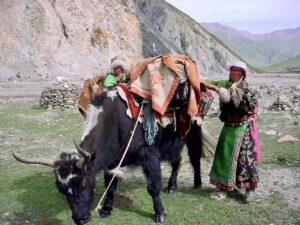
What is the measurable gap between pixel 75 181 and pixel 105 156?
1.74ft

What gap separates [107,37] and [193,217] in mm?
→ 29395

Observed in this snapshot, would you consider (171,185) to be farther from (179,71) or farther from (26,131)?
(26,131)

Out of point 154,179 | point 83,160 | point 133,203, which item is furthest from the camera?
point 133,203

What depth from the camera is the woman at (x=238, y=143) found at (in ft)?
15.1

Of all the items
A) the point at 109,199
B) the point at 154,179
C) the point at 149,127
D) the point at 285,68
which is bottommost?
the point at 285,68

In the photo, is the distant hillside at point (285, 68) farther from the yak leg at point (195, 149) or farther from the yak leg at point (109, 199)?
the yak leg at point (109, 199)

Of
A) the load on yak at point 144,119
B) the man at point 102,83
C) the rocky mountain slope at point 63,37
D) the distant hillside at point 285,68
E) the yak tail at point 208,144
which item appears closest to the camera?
the load on yak at point 144,119

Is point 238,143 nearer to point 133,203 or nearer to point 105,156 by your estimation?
point 133,203

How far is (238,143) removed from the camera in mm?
4773

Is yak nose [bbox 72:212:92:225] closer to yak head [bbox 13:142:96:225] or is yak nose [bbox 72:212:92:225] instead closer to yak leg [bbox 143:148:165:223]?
yak head [bbox 13:142:96:225]

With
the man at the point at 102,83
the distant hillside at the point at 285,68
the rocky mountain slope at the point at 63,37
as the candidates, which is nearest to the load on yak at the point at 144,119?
the man at the point at 102,83

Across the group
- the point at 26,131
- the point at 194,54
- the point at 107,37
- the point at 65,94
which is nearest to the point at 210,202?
the point at 26,131

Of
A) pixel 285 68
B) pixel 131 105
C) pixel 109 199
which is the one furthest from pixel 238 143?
pixel 285 68

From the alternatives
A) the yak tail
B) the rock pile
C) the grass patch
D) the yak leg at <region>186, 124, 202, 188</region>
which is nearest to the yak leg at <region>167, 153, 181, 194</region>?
the grass patch
